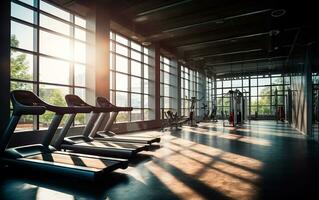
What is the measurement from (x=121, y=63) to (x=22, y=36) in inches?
178

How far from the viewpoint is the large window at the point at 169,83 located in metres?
13.7

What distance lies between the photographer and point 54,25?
6.97 metres

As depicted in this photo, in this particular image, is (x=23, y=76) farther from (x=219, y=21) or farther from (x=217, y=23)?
(x=217, y=23)

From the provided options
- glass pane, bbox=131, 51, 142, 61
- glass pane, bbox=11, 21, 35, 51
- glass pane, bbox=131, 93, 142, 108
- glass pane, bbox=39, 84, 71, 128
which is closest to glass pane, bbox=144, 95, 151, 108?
glass pane, bbox=131, 93, 142, 108

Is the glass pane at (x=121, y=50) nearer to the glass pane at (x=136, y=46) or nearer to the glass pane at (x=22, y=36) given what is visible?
the glass pane at (x=136, y=46)

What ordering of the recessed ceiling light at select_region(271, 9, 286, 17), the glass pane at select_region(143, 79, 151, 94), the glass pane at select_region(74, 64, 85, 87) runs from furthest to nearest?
1. the glass pane at select_region(143, 79, 151, 94)
2. the glass pane at select_region(74, 64, 85, 87)
3. the recessed ceiling light at select_region(271, 9, 286, 17)

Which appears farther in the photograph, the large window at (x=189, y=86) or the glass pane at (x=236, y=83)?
the glass pane at (x=236, y=83)

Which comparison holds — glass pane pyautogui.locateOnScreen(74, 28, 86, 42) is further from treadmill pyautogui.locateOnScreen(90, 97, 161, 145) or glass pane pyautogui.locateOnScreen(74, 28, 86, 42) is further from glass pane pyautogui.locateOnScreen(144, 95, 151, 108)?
glass pane pyautogui.locateOnScreen(144, 95, 151, 108)

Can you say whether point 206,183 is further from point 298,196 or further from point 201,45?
point 201,45

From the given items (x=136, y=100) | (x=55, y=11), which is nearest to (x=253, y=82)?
(x=136, y=100)

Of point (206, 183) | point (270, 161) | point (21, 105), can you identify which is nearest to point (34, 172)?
point (21, 105)

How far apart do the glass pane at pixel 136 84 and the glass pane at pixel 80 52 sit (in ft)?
10.5

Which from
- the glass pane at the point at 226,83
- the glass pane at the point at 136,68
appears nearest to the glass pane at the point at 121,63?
the glass pane at the point at 136,68

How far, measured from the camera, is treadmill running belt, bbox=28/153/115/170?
332 cm
